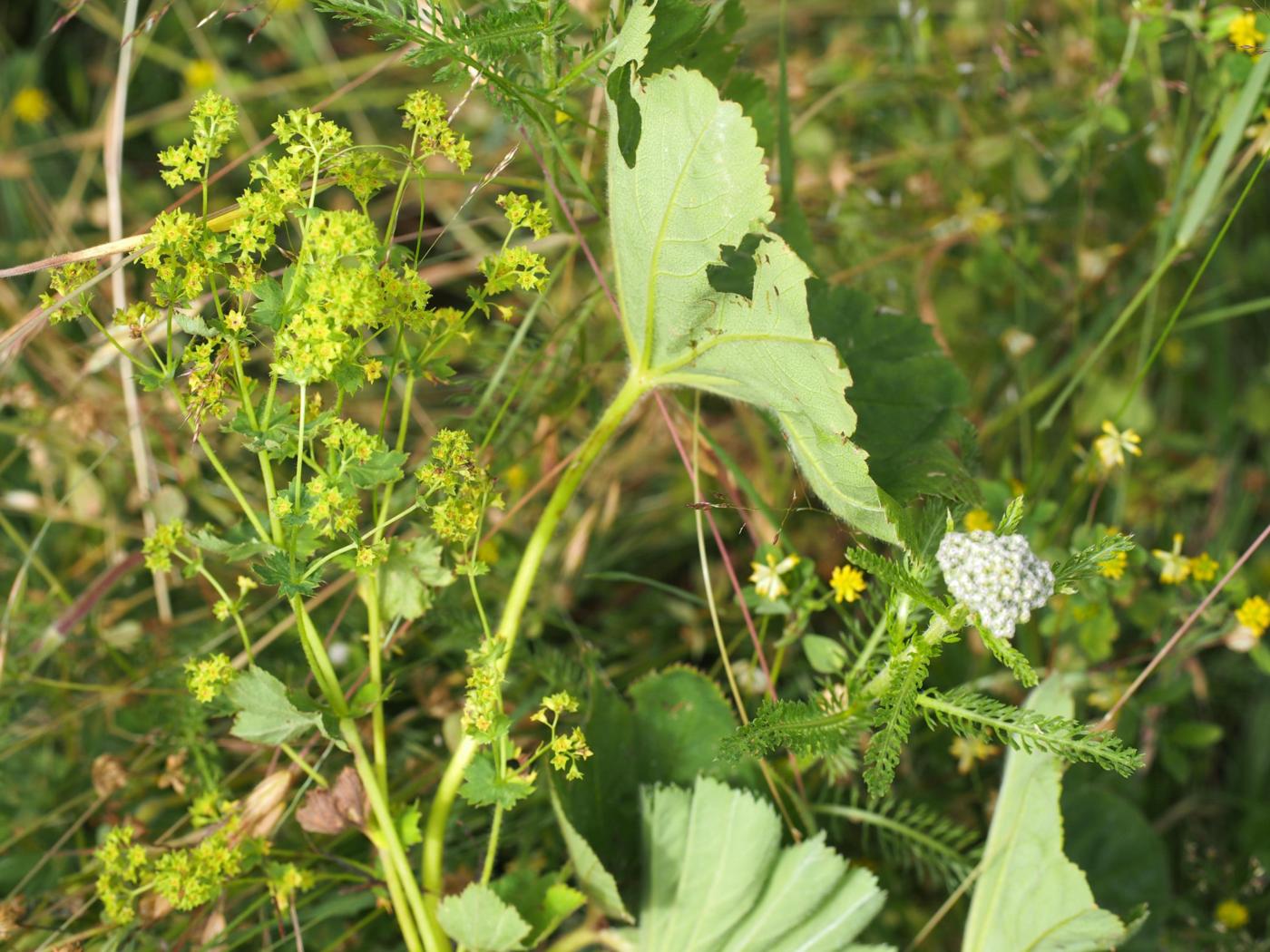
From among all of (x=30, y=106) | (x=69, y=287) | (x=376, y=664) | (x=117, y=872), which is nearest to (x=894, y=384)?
(x=376, y=664)

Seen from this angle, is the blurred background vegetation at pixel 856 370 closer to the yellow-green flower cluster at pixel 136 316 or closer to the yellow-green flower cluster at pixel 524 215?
the yellow-green flower cluster at pixel 524 215

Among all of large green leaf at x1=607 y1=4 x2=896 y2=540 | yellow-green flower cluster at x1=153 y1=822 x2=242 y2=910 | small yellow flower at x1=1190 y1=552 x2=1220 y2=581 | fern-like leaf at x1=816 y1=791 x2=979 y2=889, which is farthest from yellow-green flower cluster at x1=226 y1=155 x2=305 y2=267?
small yellow flower at x1=1190 y1=552 x2=1220 y2=581

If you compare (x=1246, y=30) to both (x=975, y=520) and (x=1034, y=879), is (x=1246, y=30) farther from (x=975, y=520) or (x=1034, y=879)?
(x=1034, y=879)

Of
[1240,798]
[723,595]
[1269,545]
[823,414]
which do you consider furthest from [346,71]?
[1240,798]

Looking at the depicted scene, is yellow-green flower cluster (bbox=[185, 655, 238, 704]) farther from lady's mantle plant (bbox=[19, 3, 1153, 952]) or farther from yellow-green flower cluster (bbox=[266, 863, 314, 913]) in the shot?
yellow-green flower cluster (bbox=[266, 863, 314, 913])

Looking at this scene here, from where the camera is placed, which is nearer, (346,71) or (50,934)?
(50,934)

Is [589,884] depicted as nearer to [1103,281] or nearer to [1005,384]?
[1005,384]
